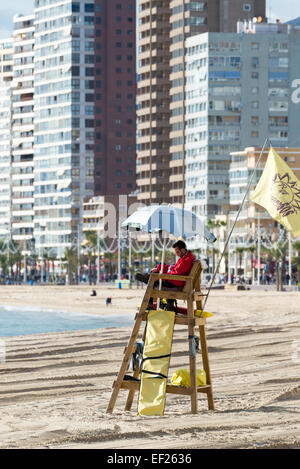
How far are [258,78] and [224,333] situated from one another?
122m

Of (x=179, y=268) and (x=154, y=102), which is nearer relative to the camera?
(x=179, y=268)

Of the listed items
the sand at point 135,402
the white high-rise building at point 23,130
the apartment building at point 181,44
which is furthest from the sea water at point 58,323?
the white high-rise building at point 23,130

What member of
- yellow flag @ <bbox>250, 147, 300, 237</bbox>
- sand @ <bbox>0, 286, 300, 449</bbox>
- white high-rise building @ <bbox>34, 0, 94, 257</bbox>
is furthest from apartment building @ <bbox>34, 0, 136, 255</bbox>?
yellow flag @ <bbox>250, 147, 300, 237</bbox>

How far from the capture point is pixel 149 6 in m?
153

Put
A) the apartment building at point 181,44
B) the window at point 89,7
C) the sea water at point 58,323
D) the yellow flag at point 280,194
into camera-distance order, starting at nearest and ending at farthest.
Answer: the yellow flag at point 280,194 → the sea water at point 58,323 → the apartment building at point 181,44 → the window at point 89,7

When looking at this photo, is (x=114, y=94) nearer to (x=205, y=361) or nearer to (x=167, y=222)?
(x=205, y=361)

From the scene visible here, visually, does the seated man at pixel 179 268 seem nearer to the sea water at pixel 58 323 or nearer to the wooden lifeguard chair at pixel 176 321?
the wooden lifeguard chair at pixel 176 321

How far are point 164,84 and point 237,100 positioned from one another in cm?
1376

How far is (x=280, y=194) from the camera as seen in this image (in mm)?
12406

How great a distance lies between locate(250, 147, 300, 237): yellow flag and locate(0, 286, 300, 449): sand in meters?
2.20

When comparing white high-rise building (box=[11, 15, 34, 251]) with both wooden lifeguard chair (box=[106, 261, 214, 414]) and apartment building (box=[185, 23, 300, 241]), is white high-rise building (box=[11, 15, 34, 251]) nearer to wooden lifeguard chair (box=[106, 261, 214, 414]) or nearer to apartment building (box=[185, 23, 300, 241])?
apartment building (box=[185, 23, 300, 241])

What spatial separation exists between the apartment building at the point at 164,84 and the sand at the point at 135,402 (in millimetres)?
127017

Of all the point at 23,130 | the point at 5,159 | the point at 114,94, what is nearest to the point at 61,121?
the point at 114,94

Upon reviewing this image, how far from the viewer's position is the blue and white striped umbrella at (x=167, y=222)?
11.5 m
